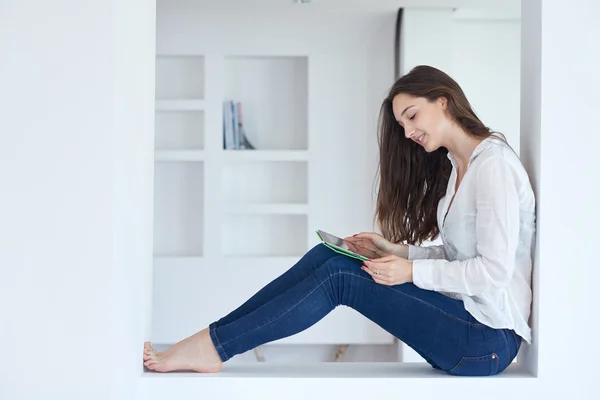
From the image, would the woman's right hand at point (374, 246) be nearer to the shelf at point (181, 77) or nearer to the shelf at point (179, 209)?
the shelf at point (179, 209)

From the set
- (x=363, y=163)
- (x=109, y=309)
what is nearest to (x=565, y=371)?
(x=109, y=309)

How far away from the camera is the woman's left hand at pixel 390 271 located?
6.37 feet

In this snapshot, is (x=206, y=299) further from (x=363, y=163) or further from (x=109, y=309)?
(x=109, y=309)

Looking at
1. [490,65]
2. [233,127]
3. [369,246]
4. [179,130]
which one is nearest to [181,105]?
[179,130]

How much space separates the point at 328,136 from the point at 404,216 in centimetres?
178

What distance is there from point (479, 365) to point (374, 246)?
0.57 meters

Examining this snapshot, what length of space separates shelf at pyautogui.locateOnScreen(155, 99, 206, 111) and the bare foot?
2.25 metres

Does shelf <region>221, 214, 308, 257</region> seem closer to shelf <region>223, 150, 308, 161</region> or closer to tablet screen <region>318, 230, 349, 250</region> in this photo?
shelf <region>223, 150, 308, 161</region>

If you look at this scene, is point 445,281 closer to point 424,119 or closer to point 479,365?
point 479,365

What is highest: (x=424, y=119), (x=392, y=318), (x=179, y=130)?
(x=179, y=130)

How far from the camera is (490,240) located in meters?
1.86

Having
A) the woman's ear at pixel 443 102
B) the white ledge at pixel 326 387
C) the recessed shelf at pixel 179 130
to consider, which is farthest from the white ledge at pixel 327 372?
the recessed shelf at pixel 179 130

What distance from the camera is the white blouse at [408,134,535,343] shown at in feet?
6.12

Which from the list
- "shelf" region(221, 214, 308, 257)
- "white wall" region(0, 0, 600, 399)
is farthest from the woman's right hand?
"shelf" region(221, 214, 308, 257)
